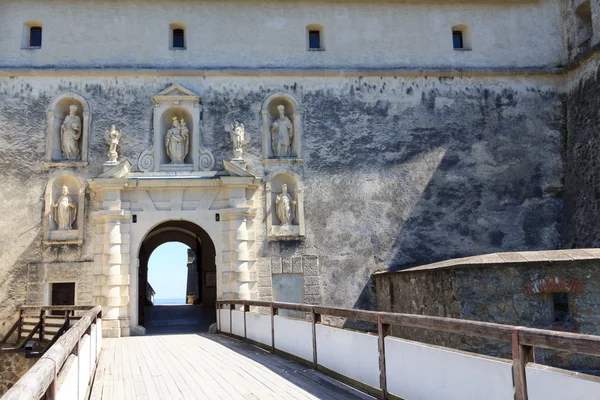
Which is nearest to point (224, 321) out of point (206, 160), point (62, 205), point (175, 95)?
point (206, 160)

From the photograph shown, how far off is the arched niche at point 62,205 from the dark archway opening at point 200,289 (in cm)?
269

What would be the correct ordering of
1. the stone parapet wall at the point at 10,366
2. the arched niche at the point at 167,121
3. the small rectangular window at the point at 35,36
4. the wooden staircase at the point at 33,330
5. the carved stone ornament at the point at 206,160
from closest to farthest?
the wooden staircase at the point at 33,330 < the stone parapet wall at the point at 10,366 < the arched niche at the point at 167,121 < the carved stone ornament at the point at 206,160 < the small rectangular window at the point at 35,36

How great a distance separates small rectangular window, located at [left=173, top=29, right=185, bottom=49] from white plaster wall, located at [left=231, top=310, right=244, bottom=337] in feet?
26.1

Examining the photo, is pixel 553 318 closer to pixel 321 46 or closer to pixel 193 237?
pixel 321 46

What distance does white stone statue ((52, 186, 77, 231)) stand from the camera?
15602 mm

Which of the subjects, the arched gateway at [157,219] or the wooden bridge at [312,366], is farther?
the arched gateway at [157,219]

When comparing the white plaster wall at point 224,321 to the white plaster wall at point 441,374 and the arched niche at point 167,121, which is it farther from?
the white plaster wall at point 441,374

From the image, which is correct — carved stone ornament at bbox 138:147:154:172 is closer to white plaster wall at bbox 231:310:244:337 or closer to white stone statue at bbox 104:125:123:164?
white stone statue at bbox 104:125:123:164

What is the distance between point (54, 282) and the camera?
15.5 meters

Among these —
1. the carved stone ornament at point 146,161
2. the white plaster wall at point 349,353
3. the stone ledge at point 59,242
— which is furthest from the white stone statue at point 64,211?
the white plaster wall at point 349,353

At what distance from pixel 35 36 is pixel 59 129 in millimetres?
2829

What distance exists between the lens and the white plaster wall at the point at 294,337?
8.70m

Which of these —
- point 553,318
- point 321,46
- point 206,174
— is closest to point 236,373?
point 553,318

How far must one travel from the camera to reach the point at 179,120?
16.6 meters
